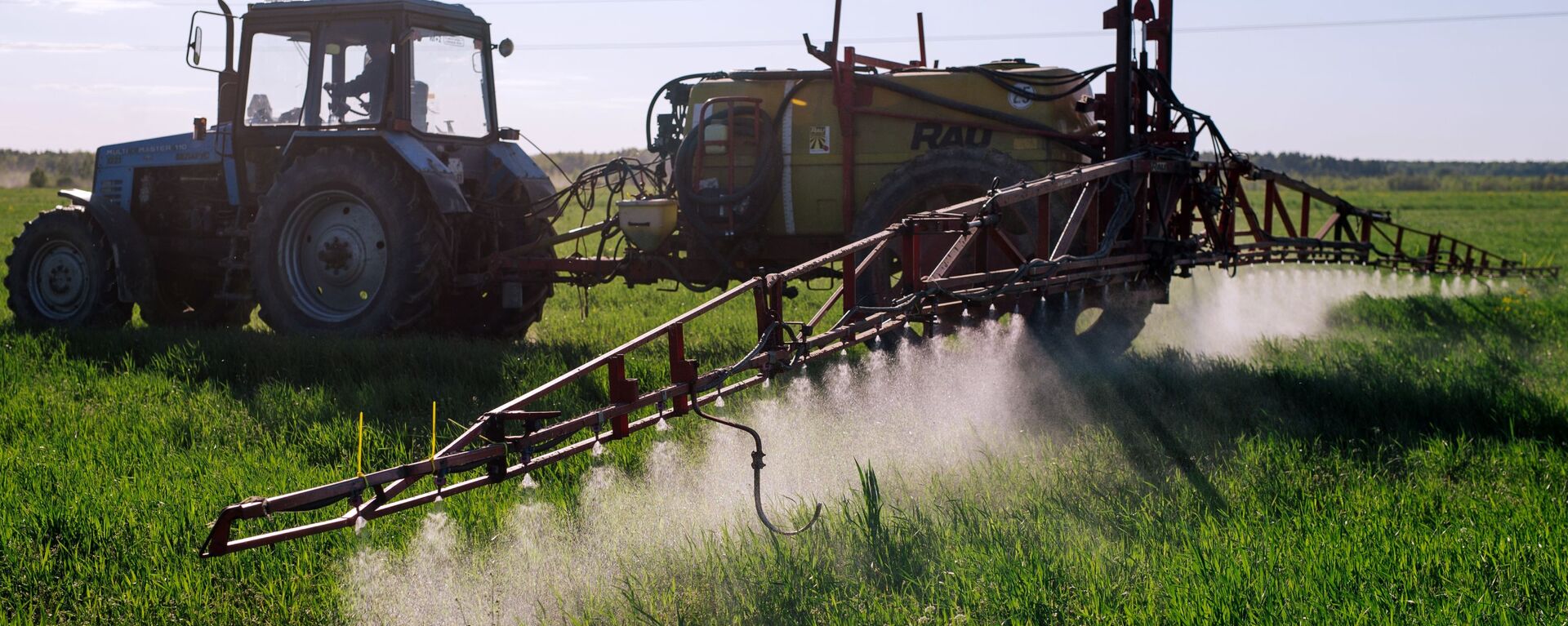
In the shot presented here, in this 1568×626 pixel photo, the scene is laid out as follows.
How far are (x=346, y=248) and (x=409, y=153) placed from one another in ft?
3.00

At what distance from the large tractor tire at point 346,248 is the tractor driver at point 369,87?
341mm

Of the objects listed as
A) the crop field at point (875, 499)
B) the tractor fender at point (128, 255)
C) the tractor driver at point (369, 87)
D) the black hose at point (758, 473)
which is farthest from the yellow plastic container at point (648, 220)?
the tractor fender at point (128, 255)

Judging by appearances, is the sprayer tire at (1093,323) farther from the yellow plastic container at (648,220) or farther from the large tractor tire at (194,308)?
the large tractor tire at (194,308)

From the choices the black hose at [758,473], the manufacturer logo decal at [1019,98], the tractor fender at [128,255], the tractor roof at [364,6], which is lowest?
the black hose at [758,473]

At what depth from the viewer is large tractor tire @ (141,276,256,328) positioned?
10.0m

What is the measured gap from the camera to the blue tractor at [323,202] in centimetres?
858

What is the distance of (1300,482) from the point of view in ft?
16.6

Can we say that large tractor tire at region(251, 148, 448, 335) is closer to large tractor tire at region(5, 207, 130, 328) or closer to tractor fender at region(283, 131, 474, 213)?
tractor fender at region(283, 131, 474, 213)

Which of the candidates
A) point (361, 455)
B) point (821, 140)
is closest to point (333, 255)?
point (821, 140)

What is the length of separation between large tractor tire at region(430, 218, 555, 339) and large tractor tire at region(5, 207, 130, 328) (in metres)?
2.56

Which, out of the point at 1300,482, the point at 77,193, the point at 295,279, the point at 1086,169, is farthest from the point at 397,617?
the point at 77,193

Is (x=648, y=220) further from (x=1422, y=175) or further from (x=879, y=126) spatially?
(x=1422, y=175)

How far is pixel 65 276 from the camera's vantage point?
9984 mm

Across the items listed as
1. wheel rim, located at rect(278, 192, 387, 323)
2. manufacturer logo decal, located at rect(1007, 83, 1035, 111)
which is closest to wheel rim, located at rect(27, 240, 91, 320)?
wheel rim, located at rect(278, 192, 387, 323)
